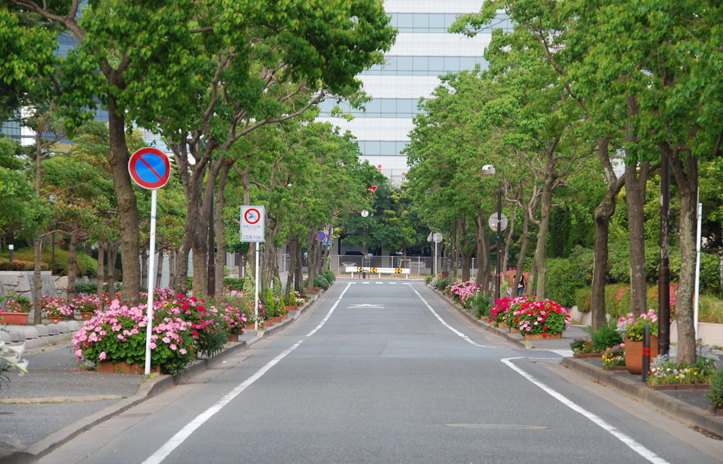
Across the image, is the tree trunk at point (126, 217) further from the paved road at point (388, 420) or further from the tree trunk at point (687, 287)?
the tree trunk at point (687, 287)

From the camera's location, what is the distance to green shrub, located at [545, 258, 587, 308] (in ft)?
121

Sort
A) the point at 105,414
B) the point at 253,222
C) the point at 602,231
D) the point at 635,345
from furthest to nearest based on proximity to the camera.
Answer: the point at 253,222 → the point at 602,231 → the point at 635,345 → the point at 105,414

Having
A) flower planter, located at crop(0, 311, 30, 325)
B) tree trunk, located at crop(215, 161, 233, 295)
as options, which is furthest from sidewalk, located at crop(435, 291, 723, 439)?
flower planter, located at crop(0, 311, 30, 325)

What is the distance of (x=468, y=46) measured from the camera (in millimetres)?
89750

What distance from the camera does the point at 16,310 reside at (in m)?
29.6

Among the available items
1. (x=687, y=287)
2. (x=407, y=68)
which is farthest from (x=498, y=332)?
(x=407, y=68)

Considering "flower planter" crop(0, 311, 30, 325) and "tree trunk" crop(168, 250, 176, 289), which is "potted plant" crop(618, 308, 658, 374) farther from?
"tree trunk" crop(168, 250, 176, 289)

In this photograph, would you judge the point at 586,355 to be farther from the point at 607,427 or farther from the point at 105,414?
the point at 105,414

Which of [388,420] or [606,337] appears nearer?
[388,420]

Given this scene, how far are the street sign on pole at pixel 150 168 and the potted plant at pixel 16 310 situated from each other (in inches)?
634

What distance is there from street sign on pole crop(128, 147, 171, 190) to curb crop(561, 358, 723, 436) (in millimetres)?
7658

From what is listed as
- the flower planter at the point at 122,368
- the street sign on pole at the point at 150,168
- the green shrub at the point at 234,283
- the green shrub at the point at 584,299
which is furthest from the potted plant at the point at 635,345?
the green shrub at the point at 234,283

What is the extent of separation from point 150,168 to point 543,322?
16319 millimetres

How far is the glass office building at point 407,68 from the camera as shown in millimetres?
89438
